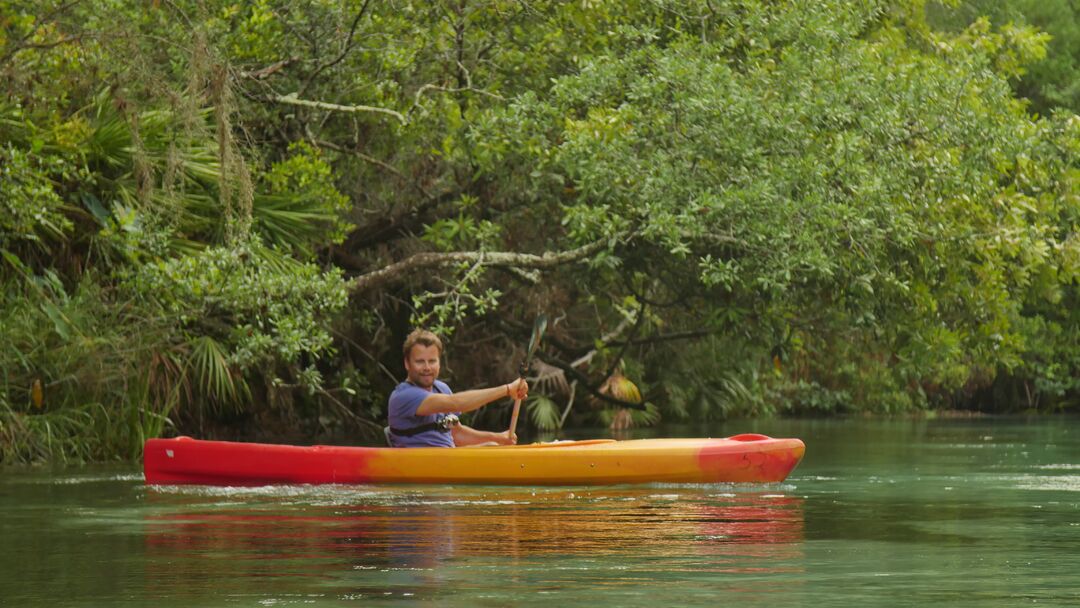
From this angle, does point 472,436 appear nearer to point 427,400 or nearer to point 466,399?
point 427,400

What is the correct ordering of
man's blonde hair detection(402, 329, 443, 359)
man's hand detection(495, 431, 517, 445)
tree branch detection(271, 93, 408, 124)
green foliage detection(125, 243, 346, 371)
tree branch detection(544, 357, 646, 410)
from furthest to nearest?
tree branch detection(544, 357, 646, 410)
tree branch detection(271, 93, 408, 124)
green foliage detection(125, 243, 346, 371)
man's hand detection(495, 431, 517, 445)
man's blonde hair detection(402, 329, 443, 359)

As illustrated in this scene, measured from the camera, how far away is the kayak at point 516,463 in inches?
513

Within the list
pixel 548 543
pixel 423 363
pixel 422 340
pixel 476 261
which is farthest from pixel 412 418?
pixel 476 261

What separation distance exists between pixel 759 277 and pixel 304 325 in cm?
455

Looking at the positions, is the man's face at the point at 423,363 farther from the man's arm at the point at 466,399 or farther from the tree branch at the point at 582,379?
the tree branch at the point at 582,379

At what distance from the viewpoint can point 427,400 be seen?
13.4 metres

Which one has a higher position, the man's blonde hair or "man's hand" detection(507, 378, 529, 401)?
the man's blonde hair

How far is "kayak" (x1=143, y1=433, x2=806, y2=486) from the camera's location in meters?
13.0

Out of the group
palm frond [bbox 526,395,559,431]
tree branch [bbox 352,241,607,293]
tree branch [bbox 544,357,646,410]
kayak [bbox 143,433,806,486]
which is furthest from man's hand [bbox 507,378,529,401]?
palm frond [bbox 526,395,559,431]

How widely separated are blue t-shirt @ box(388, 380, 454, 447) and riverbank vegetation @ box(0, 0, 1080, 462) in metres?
3.43

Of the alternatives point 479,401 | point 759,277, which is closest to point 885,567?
point 479,401

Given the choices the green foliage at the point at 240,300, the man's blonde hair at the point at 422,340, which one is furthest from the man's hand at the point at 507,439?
the green foliage at the point at 240,300

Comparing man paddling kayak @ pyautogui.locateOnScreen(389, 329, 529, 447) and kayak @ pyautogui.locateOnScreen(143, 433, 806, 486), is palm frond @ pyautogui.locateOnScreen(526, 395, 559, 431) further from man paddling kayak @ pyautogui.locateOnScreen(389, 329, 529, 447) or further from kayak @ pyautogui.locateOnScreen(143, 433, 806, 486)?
kayak @ pyautogui.locateOnScreen(143, 433, 806, 486)

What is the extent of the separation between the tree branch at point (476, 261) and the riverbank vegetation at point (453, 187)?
0.12 ft
